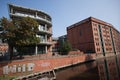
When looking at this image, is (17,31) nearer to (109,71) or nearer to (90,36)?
(109,71)

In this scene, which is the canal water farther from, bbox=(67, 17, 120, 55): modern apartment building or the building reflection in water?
bbox=(67, 17, 120, 55): modern apartment building

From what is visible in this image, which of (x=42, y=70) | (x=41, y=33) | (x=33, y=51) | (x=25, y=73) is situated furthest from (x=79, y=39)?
(x=25, y=73)

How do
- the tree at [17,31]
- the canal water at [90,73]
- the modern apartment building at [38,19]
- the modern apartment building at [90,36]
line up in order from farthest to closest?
the modern apartment building at [90,36], the modern apartment building at [38,19], the tree at [17,31], the canal water at [90,73]

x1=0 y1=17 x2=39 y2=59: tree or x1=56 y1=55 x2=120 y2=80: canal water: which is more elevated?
x1=0 y1=17 x2=39 y2=59: tree

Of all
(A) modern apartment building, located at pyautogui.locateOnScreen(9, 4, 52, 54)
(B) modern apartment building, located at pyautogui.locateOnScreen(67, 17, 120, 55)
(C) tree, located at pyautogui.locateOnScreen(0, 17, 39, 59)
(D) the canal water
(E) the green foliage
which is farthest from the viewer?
(B) modern apartment building, located at pyautogui.locateOnScreen(67, 17, 120, 55)

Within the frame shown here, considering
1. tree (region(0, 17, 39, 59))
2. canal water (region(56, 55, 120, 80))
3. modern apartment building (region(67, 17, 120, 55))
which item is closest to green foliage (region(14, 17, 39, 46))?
tree (region(0, 17, 39, 59))

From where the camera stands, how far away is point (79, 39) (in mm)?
56594

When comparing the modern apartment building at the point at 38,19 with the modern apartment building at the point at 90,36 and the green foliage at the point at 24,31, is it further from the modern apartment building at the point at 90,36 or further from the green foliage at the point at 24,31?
the modern apartment building at the point at 90,36

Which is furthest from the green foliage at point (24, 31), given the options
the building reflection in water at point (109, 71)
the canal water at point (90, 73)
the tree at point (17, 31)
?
the building reflection in water at point (109, 71)

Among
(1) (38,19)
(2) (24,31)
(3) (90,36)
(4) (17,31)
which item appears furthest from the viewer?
(3) (90,36)

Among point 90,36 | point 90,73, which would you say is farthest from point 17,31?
point 90,36

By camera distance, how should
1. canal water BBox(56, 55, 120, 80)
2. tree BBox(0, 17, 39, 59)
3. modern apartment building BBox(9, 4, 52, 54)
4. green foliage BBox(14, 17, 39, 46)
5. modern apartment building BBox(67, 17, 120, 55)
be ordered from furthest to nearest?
modern apartment building BBox(67, 17, 120, 55), modern apartment building BBox(9, 4, 52, 54), green foliage BBox(14, 17, 39, 46), tree BBox(0, 17, 39, 59), canal water BBox(56, 55, 120, 80)

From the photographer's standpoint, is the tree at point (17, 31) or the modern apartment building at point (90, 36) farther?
the modern apartment building at point (90, 36)

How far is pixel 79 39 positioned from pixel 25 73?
4069 centimetres
